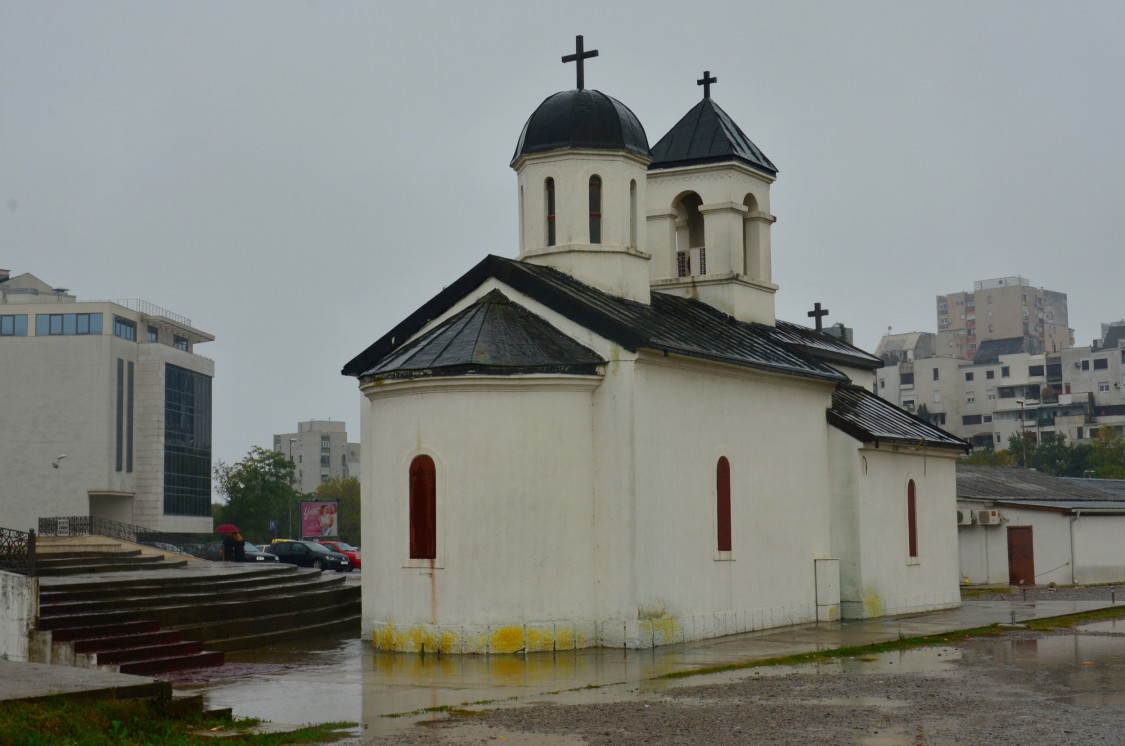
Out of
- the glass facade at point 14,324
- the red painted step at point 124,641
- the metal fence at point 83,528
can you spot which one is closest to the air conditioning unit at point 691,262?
the red painted step at point 124,641

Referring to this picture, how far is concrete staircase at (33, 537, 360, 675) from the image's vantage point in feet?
57.2

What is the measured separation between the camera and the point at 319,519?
65.6 m

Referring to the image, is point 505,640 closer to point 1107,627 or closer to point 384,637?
point 384,637

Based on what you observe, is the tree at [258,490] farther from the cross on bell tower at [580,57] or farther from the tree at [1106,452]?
the cross on bell tower at [580,57]

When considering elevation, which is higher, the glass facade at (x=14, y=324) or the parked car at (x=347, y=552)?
the glass facade at (x=14, y=324)

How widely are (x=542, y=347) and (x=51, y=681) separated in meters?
10.4

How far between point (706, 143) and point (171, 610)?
636 inches

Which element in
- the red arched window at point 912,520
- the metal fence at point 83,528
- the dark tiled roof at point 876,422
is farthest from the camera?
the metal fence at point 83,528

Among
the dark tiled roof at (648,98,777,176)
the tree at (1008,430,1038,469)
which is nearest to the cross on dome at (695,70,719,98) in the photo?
the dark tiled roof at (648,98,777,176)

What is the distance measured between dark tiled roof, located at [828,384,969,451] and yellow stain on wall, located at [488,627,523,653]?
32.4 feet

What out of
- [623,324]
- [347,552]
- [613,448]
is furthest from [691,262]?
[347,552]

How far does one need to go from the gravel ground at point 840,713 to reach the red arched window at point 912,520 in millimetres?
11363

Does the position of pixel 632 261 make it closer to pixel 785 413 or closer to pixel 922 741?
pixel 785 413

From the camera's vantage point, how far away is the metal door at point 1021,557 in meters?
42.0
